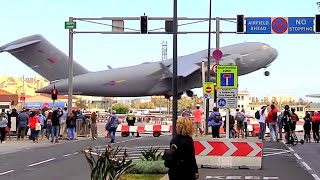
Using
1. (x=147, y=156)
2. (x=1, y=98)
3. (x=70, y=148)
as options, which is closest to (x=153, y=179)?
(x=147, y=156)

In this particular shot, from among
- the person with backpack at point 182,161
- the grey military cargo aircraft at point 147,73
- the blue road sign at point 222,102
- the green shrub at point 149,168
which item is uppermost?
the grey military cargo aircraft at point 147,73

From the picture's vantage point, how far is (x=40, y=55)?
45688 mm

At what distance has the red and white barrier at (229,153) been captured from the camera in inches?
673

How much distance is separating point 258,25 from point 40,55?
1879 centimetres

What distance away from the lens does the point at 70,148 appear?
2597cm

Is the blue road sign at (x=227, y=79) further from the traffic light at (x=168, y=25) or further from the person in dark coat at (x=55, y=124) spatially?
the person in dark coat at (x=55, y=124)

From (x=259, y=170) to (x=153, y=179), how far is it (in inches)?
178

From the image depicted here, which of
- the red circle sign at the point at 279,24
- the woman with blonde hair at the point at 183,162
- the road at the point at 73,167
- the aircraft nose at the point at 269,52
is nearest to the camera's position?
the woman with blonde hair at the point at 183,162

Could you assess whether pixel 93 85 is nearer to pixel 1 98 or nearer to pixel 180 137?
pixel 1 98

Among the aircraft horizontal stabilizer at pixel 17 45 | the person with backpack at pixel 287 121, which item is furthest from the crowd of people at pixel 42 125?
the person with backpack at pixel 287 121

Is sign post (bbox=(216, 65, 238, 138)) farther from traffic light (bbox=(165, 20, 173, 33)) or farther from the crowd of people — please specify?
the crowd of people

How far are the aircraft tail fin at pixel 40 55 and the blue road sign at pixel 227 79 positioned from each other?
91.7 ft

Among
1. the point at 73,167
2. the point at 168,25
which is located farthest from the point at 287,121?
the point at 73,167

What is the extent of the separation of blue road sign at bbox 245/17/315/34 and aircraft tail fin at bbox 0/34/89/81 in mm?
17906
